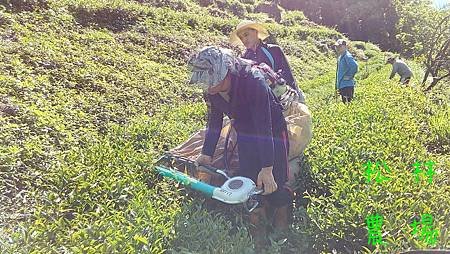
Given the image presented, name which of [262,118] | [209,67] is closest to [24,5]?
[209,67]

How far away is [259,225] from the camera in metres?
3.44

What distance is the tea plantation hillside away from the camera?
9.27ft

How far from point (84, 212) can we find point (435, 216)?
7.68 feet

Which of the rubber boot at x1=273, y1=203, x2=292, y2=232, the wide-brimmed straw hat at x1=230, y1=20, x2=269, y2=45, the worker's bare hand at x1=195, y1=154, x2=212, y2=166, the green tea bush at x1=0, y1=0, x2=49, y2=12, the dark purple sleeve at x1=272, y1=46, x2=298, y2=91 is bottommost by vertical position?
the green tea bush at x1=0, y1=0, x2=49, y2=12

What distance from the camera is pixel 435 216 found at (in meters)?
2.74

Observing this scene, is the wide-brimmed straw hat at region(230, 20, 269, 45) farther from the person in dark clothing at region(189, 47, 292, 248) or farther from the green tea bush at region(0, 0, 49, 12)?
the green tea bush at region(0, 0, 49, 12)

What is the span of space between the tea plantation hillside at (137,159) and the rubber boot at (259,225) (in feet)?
0.38

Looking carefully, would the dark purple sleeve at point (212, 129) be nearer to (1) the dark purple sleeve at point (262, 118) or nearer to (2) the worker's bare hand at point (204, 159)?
(2) the worker's bare hand at point (204, 159)

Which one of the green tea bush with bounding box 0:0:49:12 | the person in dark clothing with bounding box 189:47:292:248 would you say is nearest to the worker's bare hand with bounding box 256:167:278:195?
the person in dark clothing with bounding box 189:47:292:248

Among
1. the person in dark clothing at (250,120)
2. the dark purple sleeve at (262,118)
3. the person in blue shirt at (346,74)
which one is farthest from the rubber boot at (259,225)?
the person in blue shirt at (346,74)

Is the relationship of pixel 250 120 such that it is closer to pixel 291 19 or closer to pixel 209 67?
pixel 209 67

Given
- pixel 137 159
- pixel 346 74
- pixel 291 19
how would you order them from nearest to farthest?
1. pixel 137 159
2. pixel 346 74
3. pixel 291 19

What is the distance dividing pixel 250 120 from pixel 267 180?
1.43ft

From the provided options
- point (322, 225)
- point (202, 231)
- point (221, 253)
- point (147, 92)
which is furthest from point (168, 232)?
point (147, 92)
